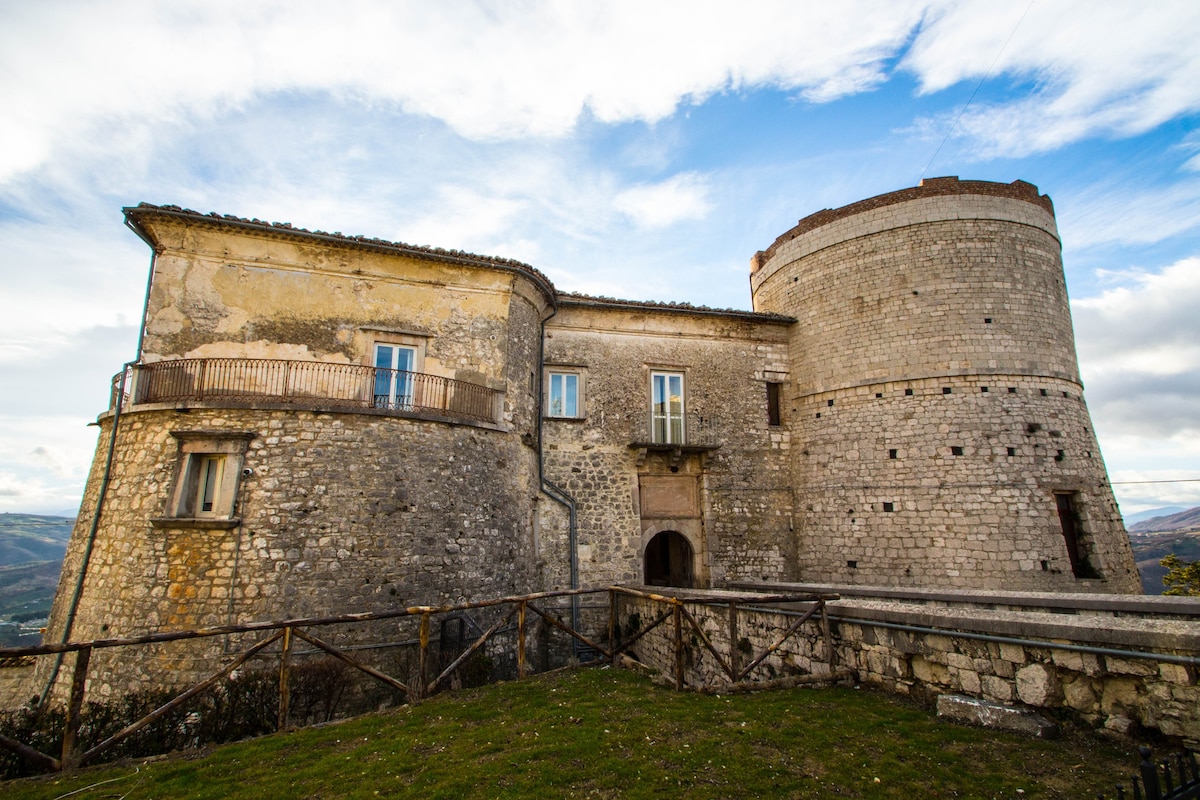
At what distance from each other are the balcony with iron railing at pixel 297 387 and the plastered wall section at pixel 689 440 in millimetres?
3433

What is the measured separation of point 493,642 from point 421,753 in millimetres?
6176

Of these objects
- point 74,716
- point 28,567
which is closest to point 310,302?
point 74,716

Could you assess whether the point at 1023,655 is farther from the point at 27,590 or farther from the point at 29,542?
the point at 29,542

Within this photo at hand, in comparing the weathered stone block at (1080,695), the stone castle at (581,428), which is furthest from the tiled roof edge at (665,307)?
the weathered stone block at (1080,695)

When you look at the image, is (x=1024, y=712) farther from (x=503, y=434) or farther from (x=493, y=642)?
(x=503, y=434)

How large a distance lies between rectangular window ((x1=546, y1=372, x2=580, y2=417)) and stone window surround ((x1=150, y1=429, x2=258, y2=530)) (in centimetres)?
684

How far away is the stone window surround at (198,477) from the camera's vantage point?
10.1 m

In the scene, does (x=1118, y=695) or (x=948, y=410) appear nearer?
(x=1118, y=695)

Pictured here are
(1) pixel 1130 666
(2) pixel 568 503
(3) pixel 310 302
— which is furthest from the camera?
(2) pixel 568 503

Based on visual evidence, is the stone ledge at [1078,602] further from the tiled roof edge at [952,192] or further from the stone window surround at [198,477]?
the stone window surround at [198,477]

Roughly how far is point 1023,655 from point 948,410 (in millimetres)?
9629

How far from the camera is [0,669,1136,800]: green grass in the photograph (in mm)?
4492

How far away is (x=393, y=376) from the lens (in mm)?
12227

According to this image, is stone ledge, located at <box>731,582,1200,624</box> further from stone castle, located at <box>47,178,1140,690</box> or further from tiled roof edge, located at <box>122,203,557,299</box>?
tiled roof edge, located at <box>122,203,557,299</box>
